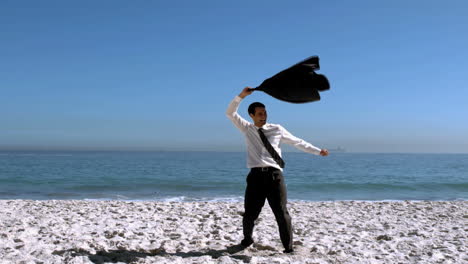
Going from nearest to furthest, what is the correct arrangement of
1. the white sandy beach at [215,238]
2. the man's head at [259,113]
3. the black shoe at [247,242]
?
the man's head at [259,113] → the white sandy beach at [215,238] → the black shoe at [247,242]

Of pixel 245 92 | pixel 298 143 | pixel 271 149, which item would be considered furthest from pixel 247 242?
pixel 245 92

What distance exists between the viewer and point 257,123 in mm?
4656

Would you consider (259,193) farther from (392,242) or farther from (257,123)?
(392,242)

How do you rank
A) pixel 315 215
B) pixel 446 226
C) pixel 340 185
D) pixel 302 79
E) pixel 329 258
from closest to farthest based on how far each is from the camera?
pixel 302 79
pixel 329 258
pixel 446 226
pixel 315 215
pixel 340 185

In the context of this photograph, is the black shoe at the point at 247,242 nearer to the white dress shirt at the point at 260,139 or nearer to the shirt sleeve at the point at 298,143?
the white dress shirt at the point at 260,139

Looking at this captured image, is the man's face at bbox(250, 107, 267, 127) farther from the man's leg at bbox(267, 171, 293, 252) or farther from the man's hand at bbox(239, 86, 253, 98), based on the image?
the man's leg at bbox(267, 171, 293, 252)

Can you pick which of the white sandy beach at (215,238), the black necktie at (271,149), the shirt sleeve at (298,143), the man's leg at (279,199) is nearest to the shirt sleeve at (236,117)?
the black necktie at (271,149)

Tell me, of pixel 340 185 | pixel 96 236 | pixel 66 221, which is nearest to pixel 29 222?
pixel 66 221

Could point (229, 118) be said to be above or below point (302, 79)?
below

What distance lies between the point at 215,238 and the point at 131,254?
4.81 feet

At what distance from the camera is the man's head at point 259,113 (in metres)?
4.62

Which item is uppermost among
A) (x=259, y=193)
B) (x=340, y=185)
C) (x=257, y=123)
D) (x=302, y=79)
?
(x=302, y=79)

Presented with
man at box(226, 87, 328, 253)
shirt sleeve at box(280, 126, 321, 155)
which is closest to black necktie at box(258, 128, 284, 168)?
man at box(226, 87, 328, 253)

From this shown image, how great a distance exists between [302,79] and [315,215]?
197 inches
